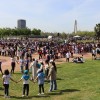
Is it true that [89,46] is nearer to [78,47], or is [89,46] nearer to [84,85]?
[78,47]

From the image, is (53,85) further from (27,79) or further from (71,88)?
(27,79)

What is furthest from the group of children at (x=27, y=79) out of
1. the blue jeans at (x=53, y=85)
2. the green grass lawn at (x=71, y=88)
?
the green grass lawn at (x=71, y=88)

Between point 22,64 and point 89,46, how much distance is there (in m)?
25.5

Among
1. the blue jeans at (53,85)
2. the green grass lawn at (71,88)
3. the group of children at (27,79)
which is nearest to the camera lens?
the group of children at (27,79)

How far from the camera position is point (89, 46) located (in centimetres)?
4969

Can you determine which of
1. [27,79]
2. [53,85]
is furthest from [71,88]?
[27,79]

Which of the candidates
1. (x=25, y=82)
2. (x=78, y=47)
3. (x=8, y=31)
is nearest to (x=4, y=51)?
(x=78, y=47)

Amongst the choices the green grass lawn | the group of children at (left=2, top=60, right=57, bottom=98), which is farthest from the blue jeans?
the green grass lawn

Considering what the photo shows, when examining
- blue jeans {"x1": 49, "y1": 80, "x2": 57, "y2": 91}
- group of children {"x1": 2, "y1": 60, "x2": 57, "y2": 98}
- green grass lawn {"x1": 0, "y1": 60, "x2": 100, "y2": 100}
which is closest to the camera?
group of children {"x1": 2, "y1": 60, "x2": 57, "y2": 98}

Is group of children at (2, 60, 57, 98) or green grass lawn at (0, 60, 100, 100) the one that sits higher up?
group of children at (2, 60, 57, 98)

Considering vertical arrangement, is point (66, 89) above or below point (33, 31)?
below

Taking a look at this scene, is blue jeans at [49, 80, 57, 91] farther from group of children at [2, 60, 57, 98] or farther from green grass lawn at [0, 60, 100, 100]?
green grass lawn at [0, 60, 100, 100]

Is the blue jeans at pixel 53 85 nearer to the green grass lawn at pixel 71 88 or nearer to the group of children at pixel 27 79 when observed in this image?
the group of children at pixel 27 79

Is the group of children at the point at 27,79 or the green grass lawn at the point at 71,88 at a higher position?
the group of children at the point at 27,79
